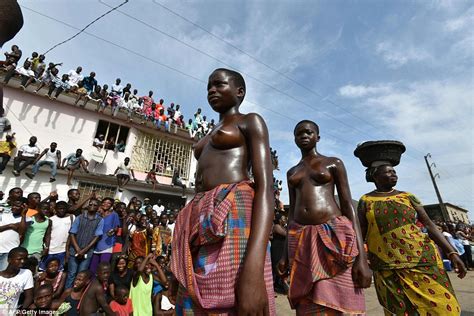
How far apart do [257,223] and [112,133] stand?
12.1 m

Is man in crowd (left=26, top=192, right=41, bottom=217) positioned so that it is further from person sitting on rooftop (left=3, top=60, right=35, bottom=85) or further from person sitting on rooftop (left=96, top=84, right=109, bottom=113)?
person sitting on rooftop (left=96, top=84, right=109, bottom=113)

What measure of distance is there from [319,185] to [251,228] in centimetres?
154

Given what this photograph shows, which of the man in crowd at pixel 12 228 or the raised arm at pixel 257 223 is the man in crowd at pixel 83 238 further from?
the raised arm at pixel 257 223

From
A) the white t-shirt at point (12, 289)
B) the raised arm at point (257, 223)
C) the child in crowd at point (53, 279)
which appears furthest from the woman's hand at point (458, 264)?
the child in crowd at point (53, 279)

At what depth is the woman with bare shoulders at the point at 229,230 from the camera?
1.10 metres

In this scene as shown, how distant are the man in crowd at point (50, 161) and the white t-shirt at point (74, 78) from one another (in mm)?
2868

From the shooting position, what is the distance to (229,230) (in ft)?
3.93

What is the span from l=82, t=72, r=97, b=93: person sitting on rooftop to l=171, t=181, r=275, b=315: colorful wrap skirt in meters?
11.9

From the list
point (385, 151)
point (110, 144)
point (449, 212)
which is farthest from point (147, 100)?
point (449, 212)

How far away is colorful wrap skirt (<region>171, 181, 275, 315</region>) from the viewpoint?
1.13m

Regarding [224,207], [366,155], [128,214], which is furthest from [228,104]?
[128,214]

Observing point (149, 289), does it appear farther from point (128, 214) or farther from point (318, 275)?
point (318, 275)

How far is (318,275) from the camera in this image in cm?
214

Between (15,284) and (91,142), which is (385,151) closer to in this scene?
(15,284)
